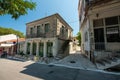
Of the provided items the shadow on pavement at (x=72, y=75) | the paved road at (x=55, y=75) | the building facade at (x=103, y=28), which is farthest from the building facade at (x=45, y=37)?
the shadow on pavement at (x=72, y=75)

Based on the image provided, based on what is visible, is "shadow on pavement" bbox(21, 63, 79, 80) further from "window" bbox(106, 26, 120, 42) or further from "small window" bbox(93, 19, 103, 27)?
"small window" bbox(93, 19, 103, 27)

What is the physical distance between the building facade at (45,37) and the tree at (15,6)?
444 inches

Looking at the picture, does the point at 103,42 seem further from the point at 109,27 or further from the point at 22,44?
the point at 22,44

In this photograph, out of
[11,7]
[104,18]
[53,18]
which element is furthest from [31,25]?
[11,7]

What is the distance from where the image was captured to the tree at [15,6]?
3.44 m

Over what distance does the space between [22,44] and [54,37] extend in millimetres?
9146

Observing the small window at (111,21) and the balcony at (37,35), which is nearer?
the small window at (111,21)

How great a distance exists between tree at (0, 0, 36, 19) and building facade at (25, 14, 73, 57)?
444 inches

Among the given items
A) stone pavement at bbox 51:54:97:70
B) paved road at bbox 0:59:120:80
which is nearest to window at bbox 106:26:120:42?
stone pavement at bbox 51:54:97:70

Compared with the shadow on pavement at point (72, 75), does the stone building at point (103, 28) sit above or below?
above

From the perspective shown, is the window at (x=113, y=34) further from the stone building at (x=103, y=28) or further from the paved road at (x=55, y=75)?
the paved road at (x=55, y=75)

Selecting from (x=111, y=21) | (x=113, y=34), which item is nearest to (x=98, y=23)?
(x=111, y=21)

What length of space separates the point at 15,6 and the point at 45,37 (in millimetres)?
12951

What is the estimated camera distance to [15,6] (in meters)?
3.43
